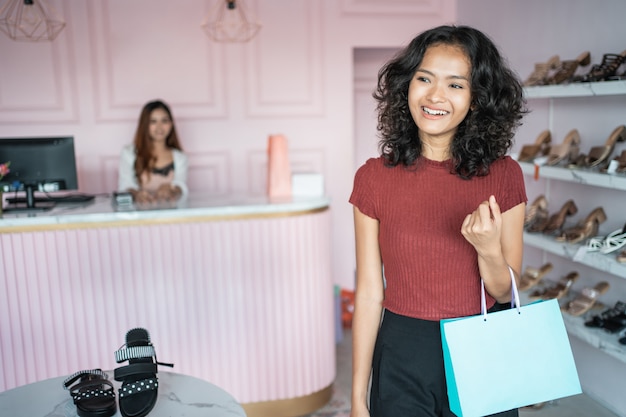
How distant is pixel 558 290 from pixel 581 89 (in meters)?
1.05

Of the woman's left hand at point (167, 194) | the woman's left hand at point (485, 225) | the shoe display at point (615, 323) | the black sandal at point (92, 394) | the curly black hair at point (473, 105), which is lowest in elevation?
the shoe display at point (615, 323)

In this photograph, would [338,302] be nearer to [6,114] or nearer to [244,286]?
[244,286]

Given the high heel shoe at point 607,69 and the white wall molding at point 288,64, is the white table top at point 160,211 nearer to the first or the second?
the high heel shoe at point 607,69

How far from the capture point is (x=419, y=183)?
1.34 meters

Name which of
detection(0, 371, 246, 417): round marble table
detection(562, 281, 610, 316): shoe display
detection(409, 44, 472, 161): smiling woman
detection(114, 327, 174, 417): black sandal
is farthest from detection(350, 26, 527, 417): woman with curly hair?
detection(562, 281, 610, 316): shoe display

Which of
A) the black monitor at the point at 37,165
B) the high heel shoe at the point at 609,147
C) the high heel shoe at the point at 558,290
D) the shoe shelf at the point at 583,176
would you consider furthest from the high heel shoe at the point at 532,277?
the black monitor at the point at 37,165

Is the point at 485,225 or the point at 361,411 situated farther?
the point at 361,411

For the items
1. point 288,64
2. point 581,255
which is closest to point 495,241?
point 581,255

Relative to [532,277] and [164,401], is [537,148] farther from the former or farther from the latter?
[164,401]

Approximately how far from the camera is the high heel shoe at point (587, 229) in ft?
9.66

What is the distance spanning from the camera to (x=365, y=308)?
1.42m

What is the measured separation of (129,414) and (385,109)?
0.96 metres

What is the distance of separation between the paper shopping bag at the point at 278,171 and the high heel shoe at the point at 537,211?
134cm

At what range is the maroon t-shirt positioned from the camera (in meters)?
1.31
